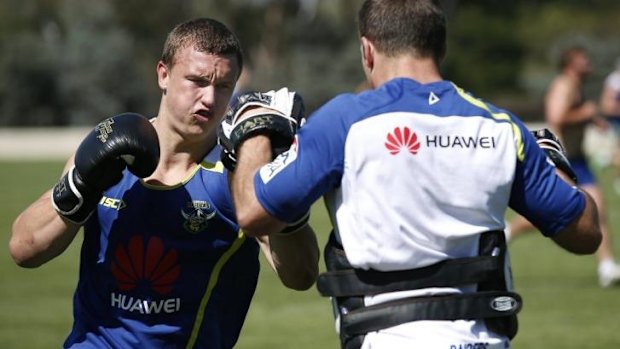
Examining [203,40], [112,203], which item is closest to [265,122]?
[203,40]

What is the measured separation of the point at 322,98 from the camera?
47500 mm

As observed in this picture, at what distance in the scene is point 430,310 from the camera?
3.82 metres

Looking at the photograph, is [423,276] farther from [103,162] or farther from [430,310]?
[103,162]

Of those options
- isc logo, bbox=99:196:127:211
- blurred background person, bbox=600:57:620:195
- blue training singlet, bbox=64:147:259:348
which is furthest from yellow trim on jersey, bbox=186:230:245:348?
blurred background person, bbox=600:57:620:195

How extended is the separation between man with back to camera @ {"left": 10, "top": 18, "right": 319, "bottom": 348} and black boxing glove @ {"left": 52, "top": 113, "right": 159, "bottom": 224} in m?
0.06

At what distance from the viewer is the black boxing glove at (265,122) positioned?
160 inches

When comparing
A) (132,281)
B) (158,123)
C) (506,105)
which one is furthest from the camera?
(506,105)

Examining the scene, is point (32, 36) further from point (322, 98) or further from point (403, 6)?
point (403, 6)

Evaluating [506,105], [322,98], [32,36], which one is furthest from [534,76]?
[32,36]

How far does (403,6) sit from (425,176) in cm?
56

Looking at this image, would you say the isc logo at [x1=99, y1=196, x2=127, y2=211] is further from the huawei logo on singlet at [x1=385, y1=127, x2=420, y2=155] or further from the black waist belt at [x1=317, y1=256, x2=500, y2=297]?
the huawei logo on singlet at [x1=385, y1=127, x2=420, y2=155]

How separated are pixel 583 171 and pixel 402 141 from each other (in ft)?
28.4

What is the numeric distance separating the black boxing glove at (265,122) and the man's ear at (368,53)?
1.11ft

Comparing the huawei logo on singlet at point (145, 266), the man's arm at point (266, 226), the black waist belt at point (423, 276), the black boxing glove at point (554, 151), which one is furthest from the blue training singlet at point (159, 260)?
the black boxing glove at point (554, 151)
